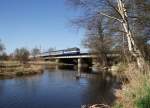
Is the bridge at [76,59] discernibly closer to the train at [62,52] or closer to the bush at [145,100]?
the train at [62,52]

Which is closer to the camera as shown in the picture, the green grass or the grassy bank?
the green grass

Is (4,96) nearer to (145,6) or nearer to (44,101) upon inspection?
(44,101)

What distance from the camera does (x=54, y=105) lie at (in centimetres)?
2403

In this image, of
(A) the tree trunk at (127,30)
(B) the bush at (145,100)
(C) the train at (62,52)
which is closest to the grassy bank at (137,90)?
(B) the bush at (145,100)

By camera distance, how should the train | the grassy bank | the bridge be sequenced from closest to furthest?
the grassy bank < the bridge < the train

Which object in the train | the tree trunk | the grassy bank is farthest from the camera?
the train

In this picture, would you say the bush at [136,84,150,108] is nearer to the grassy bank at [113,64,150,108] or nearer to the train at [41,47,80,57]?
the grassy bank at [113,64,150,108]

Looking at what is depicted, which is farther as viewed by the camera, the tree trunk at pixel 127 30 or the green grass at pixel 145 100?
the tree trunk at pixel 127 30

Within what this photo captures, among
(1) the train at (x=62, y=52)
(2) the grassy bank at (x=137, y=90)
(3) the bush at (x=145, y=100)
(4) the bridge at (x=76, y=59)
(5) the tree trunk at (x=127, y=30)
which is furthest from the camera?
(1) the train at (x=62, y=52)

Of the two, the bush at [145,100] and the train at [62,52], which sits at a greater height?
the train at [62,52]

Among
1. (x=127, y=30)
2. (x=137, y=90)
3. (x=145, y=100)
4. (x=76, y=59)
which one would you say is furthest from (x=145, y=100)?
(x=76, y=59)

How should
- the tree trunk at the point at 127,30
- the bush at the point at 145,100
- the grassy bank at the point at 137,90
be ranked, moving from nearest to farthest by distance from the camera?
the bush at the point at 145,100, the grassy bank at the point at 137,90, the tree trunk at the point at 127,30

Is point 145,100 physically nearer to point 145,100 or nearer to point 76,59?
point 145,100

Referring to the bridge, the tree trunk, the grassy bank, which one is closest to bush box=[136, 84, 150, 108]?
Result: the grassy bank
